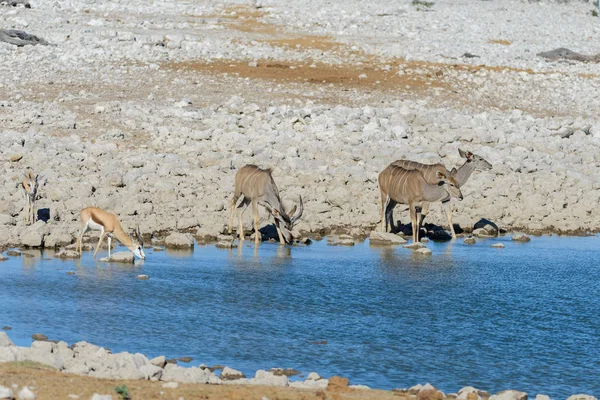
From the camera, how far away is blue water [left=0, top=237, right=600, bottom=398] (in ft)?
31.8

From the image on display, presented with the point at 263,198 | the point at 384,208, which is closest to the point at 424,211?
the point at 384,208

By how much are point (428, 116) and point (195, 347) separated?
15595 millimetres

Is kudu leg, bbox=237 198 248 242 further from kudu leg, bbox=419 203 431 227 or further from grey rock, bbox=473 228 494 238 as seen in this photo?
grey rock, bbox=473 228 494 238

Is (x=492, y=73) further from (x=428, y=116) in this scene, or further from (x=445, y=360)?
(x=445, y=360)

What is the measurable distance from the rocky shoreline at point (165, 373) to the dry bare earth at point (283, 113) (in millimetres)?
7485

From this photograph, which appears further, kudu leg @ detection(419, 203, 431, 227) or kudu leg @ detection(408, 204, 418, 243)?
kudu leg @ detection(419, 203, 431, 227)

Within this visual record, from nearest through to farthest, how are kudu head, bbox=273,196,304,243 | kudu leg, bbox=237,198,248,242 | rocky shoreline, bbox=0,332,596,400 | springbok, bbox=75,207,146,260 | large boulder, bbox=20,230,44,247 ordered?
1. rocky shoreline, bbox=0,332,596,400
2. springbok, bbox=75,207,146,260
3. large boulder, bbox=20,230,44,247
4. kudu head, bbox=273,196,304,243
5. kudu leg, bbox=237,198,248,242

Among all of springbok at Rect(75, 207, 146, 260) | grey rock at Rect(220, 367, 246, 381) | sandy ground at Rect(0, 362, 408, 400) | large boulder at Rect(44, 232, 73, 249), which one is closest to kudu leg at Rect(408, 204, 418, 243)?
springbok at Rect(75, 207, 146, 260)

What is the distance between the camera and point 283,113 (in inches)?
958

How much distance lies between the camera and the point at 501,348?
34.0 feet

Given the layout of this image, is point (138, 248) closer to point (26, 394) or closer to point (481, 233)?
point (481, 233)

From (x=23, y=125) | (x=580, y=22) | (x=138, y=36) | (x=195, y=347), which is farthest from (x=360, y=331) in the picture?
(x=580, y=22)

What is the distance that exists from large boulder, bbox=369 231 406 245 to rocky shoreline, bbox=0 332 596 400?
332 inches

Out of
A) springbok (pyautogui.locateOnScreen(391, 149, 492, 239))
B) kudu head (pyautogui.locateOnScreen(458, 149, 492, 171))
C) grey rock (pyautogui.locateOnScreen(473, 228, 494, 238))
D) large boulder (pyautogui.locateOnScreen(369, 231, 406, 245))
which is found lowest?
large boulder (pyautogui.locateOnScreen(369, 231, 406, 245))
